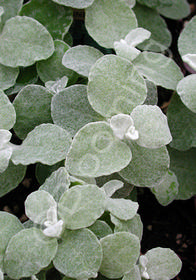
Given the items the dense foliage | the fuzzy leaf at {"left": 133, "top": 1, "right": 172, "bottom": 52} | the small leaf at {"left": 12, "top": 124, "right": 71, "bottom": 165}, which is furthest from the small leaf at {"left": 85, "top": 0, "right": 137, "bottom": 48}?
the small leaf at {"left": 12, "top": 124, "right": 71, "bottom": 165}

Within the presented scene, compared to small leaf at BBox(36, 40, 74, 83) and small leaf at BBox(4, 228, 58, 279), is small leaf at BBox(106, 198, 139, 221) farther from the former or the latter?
small leaf at BBox(36, 40, 74, 83)

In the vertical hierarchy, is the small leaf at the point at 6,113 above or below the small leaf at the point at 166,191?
above

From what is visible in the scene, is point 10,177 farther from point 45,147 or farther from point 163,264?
point 163,264

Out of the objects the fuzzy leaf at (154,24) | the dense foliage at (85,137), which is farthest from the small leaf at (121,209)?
the fuzzy leaf at (154,24)

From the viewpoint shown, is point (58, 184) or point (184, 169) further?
point (184, 169)

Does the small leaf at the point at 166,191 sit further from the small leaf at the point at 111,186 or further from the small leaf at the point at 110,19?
the small leaf at the point at 110,19

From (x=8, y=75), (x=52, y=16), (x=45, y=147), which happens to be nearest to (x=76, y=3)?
(x=52, y=16)
